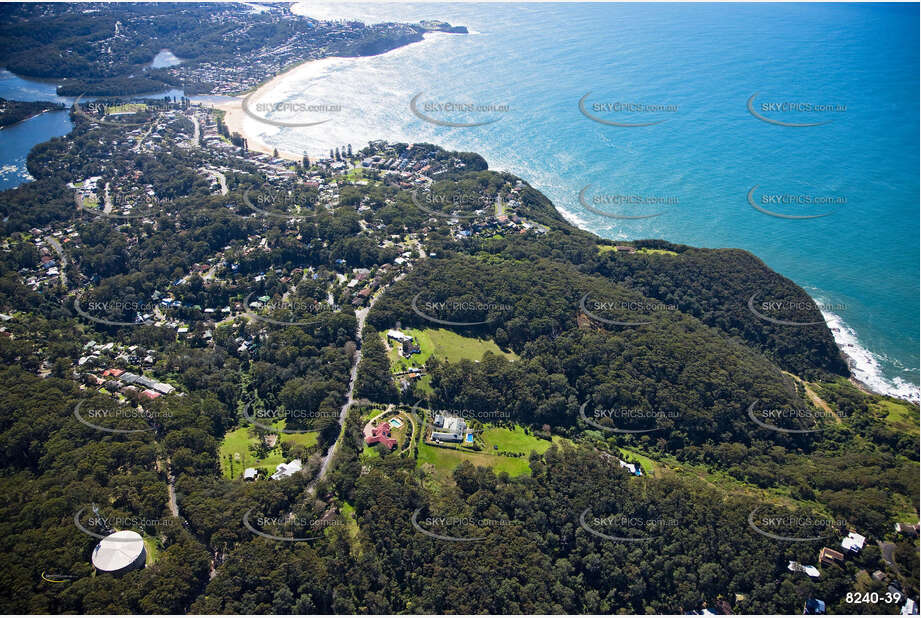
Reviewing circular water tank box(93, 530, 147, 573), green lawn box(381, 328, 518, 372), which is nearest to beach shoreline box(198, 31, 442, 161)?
green lawn box(381, 328, 518, 372)

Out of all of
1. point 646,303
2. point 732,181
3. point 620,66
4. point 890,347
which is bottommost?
point 890,347

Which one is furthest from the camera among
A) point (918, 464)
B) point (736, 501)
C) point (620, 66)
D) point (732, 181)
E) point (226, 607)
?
point (620, 66)

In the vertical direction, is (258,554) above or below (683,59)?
below

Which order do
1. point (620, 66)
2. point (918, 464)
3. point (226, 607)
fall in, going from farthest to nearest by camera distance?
point (620, 66), point (918, 464), point (226, 607)

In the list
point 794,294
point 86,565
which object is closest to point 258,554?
point 86,565

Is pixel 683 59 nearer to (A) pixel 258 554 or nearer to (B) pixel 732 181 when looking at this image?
(B) pixel 732 181

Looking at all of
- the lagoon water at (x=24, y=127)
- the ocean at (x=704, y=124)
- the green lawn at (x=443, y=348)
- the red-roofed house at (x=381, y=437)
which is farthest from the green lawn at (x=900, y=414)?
the lagoon water at (x=24, y=127)

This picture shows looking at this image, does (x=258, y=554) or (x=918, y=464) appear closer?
(x=258, y=554)
